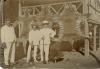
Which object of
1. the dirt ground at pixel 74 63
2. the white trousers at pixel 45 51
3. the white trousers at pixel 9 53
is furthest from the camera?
the white trousers at pixel 9 53

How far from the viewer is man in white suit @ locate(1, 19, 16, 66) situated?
8.13ft

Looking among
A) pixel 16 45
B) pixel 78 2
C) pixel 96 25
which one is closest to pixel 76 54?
pixel 96 25

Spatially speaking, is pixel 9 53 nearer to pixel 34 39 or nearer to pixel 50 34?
pixel 34 39

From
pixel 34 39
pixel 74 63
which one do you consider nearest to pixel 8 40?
pixel 34 39

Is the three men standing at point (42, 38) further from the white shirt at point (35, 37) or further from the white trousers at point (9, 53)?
the white trousers at point (9, 53)

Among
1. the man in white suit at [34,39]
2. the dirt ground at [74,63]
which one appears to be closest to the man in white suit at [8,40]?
the man in white suit at [34,39]

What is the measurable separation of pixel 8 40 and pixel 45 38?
434 mm

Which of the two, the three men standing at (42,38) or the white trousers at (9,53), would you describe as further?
the white trousers at (9,53)

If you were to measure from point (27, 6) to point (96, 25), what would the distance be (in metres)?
0.77

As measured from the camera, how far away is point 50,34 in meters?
2.35

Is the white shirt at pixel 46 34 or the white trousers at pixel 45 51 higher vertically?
the white shirt at pixel 46 34

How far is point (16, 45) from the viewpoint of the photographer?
97.0 inches

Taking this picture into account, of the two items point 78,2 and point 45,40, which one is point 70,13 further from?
point 45,40

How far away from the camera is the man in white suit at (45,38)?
234 centimetres
